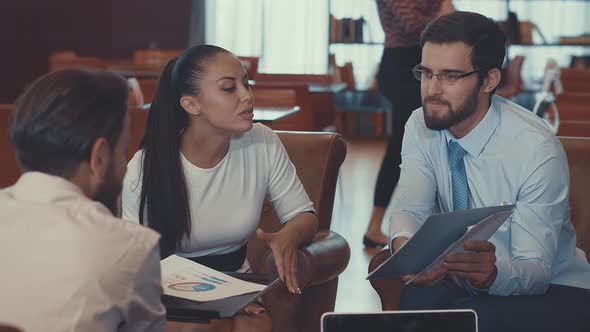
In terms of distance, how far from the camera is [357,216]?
6.59m

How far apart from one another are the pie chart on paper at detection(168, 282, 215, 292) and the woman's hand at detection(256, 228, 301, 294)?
361mm

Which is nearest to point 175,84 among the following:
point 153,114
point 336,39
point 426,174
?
point 153,114

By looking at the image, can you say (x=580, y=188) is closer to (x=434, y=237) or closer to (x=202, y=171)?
(x=434, y=237)

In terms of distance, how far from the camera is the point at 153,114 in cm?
283

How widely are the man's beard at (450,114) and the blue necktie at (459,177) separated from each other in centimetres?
10

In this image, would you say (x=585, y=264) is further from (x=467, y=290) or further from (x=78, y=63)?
(x=78, y=63)

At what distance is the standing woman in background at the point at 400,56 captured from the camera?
4.96 meters

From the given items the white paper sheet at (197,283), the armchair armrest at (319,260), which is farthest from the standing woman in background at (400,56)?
the white paper sheet at (197,283)

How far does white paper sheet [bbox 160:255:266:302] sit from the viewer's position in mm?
2205

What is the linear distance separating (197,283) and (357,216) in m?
4.36

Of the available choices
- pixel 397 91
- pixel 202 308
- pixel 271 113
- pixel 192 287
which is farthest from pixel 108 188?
pixel 271 113

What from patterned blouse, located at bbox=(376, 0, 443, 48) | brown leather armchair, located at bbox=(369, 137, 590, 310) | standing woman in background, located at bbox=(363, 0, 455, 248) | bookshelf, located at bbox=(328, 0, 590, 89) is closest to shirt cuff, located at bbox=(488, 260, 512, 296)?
brown leather armchair, located at bbox=(369, 137, 590, 310)

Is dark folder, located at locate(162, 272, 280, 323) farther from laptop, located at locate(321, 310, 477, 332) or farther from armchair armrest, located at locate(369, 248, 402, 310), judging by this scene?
armchair armrest, located at locate(369, 248, 402, 310)

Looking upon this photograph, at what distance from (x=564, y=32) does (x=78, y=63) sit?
643cm
